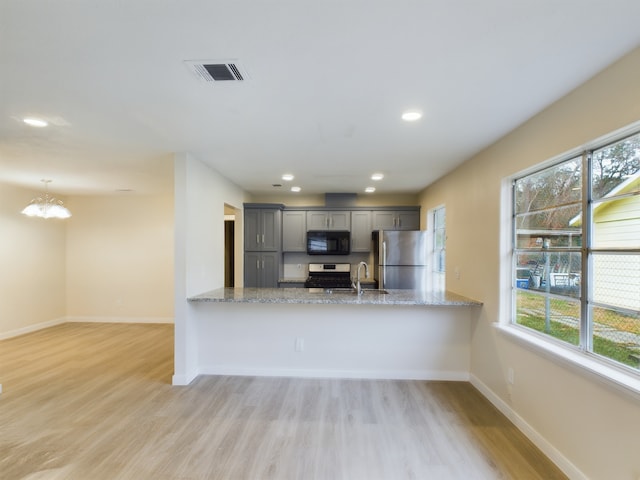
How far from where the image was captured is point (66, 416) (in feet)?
9.01

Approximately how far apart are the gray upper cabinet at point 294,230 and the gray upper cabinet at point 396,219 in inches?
48.8

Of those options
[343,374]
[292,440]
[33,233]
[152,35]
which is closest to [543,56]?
[152,35]

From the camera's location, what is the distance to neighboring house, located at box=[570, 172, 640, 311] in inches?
67.0

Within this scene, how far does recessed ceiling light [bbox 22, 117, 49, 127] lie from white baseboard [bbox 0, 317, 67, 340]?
4.24 meters

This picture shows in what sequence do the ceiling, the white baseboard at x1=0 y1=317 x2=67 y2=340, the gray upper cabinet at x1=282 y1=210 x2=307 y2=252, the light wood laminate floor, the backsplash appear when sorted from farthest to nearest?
the backsplash, the gray upper cabinet at x1=282 y1=210 x2=307 y2=252, the white baseboard at x1=0 y1=317 x2=67 y2=340, the light wood laminate floor, the ceiling

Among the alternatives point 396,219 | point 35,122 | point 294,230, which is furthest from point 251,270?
point 35,122

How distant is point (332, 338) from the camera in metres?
3.60

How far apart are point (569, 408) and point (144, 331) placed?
581cm

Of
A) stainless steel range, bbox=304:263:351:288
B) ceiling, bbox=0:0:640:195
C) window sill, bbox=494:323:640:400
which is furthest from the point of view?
stainless steel range, bbox=304:263:351:288

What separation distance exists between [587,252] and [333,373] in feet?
8.51

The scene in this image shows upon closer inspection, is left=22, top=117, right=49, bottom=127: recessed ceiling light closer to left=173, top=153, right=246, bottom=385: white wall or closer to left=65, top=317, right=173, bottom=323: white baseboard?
left=173, top=153, right=246, bottom=385: white wall

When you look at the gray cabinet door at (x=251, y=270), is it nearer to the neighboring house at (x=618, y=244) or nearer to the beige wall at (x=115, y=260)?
the beige wall at (x=115, y=260)

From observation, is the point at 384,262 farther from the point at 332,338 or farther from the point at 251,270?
the point at 251,270

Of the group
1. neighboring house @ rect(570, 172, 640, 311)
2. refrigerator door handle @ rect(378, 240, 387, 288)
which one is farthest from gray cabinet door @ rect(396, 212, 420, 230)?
neighboring house @ rect(570, 172, 640, 311)
